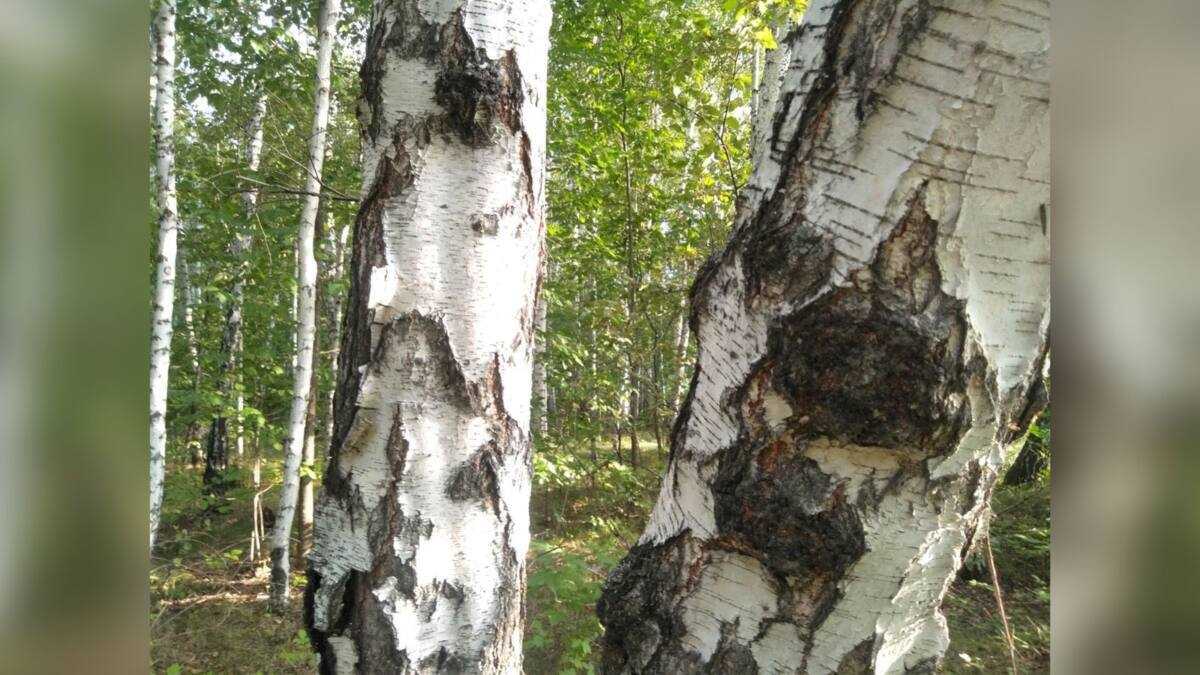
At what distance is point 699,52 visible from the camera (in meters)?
3.57

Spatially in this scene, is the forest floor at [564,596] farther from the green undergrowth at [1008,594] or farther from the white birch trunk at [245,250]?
the white birch trunk at [245,250]

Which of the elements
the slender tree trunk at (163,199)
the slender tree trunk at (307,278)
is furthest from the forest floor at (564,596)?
the slender tree trunk at (163,199)

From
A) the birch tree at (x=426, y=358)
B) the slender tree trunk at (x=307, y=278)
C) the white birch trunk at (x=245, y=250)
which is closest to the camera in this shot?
the birch tree at (x=426, y=358)

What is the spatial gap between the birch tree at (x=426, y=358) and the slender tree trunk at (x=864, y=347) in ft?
1.69

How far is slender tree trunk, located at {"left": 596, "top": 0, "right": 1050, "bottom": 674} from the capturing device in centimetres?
61

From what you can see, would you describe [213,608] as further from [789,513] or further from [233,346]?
[789,513]

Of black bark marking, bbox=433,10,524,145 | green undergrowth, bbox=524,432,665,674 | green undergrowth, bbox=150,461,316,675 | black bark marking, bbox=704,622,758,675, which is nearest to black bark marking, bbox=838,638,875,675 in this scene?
black bark marking, bbox=704,622,758,675

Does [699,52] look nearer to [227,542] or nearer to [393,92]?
[393,92]

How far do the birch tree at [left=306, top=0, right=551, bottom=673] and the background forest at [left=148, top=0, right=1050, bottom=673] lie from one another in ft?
7.76

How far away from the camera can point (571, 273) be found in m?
6.48

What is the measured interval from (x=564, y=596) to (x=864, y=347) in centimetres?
362

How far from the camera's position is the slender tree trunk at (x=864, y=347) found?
2.00 feet

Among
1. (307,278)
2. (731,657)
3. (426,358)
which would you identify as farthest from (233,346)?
(731,657)
